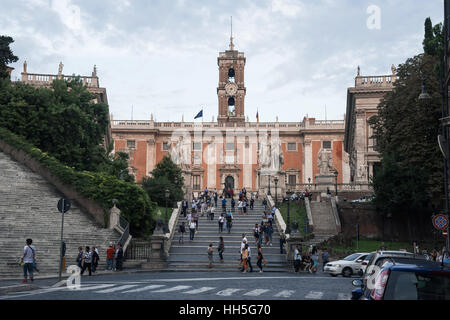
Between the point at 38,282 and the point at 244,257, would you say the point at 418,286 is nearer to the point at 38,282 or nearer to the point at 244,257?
the point at 38,282

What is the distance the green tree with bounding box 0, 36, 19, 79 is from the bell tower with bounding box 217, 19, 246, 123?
4563 cm

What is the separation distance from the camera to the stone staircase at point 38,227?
23.9 metres

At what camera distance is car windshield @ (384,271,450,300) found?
701cm

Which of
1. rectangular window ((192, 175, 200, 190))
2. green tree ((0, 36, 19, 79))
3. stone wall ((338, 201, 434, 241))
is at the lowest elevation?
stone wall ((338, 201, 434, 241))

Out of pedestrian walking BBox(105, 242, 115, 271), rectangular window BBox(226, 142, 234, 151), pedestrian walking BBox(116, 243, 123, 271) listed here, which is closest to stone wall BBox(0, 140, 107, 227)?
pedestrian walking BBox(105, 242, 115, 271)

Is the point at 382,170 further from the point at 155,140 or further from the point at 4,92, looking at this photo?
the point at 155,140

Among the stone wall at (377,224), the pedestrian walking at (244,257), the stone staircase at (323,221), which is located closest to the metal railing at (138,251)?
the pedestrian walking at (244,257)

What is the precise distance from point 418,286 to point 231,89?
279ft

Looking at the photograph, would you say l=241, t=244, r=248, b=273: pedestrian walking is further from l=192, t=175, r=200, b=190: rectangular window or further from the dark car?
l=192, t=175, r=200, b=190: rectangular window

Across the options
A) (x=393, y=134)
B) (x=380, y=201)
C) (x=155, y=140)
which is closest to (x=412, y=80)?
(x=393, y=134)

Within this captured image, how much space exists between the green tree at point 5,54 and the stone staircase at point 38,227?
14.2 m

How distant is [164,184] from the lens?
1971 inches

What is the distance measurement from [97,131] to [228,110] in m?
49.6
